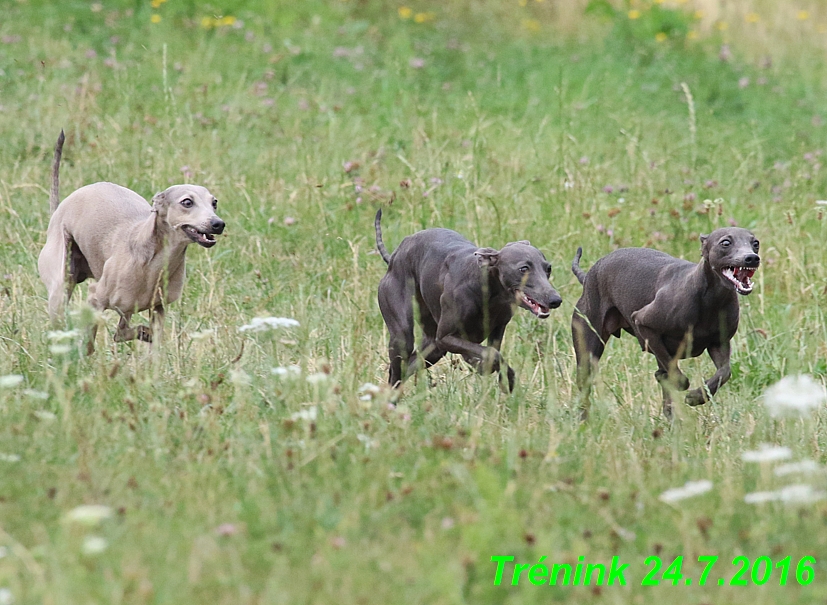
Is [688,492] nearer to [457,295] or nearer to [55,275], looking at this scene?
[457,295]

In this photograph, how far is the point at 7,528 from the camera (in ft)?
11.5

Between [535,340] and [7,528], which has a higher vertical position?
[7,528]

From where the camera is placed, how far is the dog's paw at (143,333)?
241 inches

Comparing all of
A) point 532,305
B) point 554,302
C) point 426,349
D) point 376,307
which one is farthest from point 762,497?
point 376,307

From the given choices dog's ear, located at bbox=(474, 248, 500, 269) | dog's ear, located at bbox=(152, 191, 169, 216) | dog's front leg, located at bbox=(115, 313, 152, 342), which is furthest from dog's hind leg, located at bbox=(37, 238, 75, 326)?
dog's ear, located at bbox=(474, 248, 500, 269)

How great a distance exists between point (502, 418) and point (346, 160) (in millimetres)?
5054

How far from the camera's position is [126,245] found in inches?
250

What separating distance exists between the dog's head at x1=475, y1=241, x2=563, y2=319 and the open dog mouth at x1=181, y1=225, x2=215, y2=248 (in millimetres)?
1434

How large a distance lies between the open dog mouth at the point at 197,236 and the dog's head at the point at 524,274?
1434 millimetres

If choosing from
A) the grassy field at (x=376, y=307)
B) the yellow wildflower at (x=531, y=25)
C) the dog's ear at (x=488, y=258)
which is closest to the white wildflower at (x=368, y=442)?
the grassy field at (x=376, y=307)

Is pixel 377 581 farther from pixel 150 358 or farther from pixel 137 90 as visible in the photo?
pixel 137 90

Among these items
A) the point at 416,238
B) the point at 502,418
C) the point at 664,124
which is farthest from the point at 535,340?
the point at 664,124

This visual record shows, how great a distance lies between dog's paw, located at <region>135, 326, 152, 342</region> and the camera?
612 centimetres

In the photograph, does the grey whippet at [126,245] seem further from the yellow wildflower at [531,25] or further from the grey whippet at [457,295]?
the yellow wildflower at [531,25]
